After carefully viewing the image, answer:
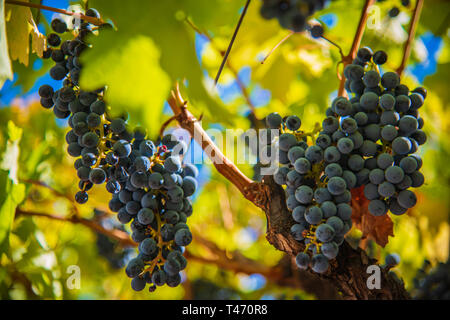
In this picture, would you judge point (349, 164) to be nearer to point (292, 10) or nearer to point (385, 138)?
point (385, 138)

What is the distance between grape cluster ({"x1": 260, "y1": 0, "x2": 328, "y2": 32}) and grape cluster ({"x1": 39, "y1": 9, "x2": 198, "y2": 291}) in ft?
1.49

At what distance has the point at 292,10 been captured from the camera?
621mm

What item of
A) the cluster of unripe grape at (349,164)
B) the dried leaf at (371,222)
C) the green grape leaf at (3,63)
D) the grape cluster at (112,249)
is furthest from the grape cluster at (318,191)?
the grape cluster at (112,249)

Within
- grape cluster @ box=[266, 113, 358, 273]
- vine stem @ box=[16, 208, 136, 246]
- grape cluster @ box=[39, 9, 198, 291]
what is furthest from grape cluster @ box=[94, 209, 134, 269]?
grape cluster @ box=[266, 113, 358, 273]

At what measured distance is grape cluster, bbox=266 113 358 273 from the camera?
2.75 ft

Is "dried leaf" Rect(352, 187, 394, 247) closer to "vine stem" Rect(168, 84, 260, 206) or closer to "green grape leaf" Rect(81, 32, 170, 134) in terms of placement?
"vine stem" Rect(168, 84, 260, 206)

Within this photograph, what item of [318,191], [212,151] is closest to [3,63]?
[212,151]

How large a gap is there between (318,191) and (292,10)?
1.36ft

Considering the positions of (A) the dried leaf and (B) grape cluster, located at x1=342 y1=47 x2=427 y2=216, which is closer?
(B) grape cluster, located at x1=342 y1=47 x2=427 y2=216

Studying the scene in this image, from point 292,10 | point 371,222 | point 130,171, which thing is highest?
point 292,10

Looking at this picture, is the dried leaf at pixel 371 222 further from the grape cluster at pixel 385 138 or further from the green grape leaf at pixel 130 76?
the green grape leaf at pixel 130 76

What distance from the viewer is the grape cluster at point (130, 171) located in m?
0.90

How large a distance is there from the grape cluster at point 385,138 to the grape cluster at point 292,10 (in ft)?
1.08
